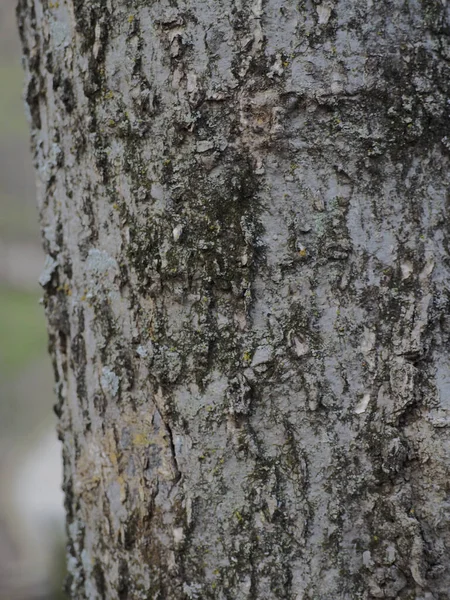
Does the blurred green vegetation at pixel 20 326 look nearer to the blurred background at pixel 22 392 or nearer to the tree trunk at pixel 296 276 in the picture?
the blurred background at pixel 22 392

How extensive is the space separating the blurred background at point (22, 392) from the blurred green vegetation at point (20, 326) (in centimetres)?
1

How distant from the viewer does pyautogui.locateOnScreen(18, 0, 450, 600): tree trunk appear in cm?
89

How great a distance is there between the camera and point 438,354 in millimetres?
894

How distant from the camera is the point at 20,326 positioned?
22.7 feet

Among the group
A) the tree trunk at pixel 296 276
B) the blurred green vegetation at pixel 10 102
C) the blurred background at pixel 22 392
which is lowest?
the tree trunk at pixel 296 276

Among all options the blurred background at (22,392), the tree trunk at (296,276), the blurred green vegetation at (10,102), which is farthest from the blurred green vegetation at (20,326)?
the tree trunk at (296,276)

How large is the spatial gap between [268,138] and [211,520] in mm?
573

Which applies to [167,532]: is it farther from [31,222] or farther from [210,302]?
[31,222]

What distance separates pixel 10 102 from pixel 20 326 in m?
3.02

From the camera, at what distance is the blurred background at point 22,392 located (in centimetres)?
418

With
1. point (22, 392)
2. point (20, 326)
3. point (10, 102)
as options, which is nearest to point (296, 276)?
point (22, 392)

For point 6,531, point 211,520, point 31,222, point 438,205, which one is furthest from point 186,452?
point 31,222

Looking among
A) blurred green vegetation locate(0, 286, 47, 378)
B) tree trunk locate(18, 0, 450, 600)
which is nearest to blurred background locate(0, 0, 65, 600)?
blurred green vegetation locate(0, 286, 47, 378)

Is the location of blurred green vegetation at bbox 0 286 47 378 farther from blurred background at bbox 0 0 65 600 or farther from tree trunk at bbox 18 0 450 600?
tree trunk at bbox 18 0 450 600
